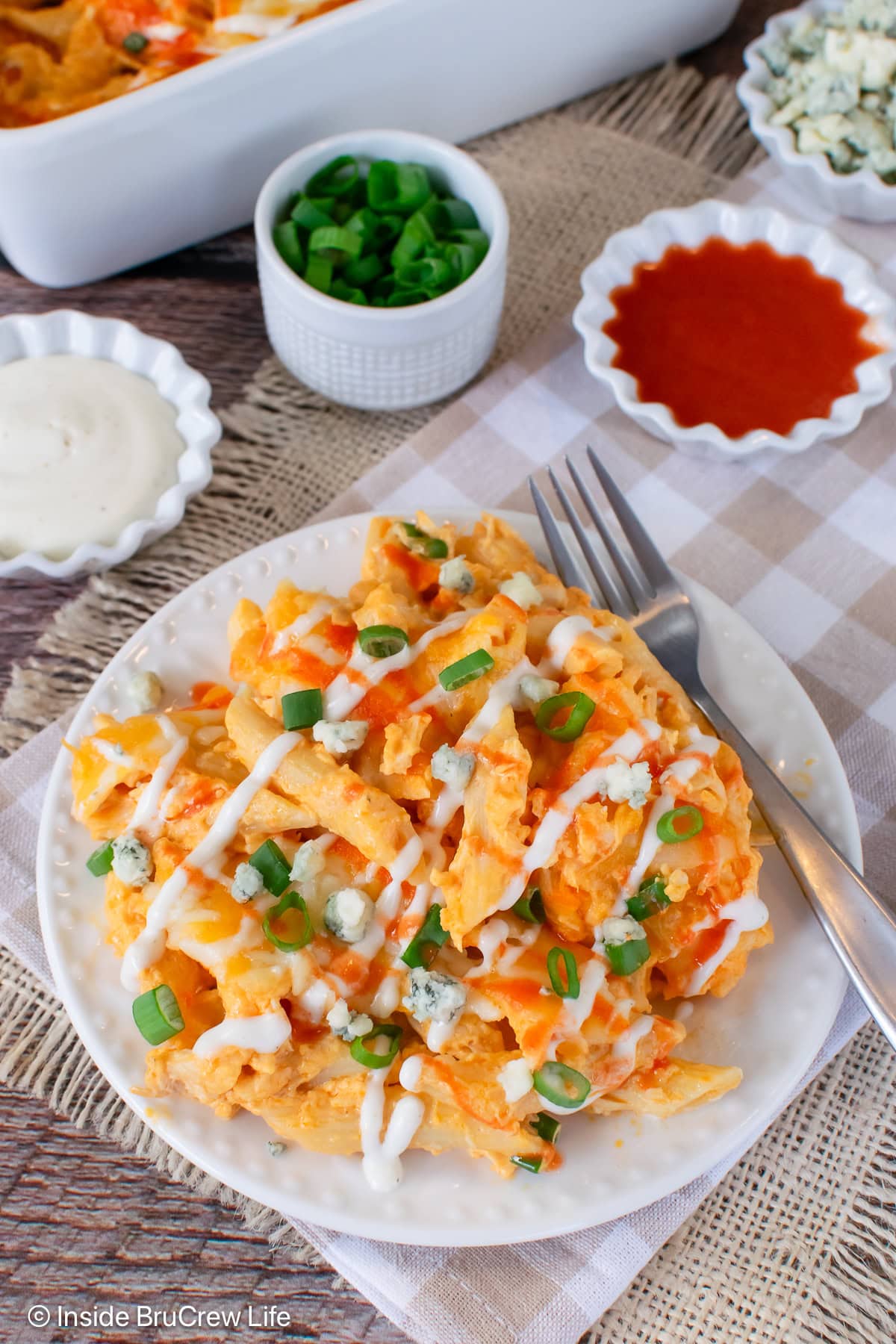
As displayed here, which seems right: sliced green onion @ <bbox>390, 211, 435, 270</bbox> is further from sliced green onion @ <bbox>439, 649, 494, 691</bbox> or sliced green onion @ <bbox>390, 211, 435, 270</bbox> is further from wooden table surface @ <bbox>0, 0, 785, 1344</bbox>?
wooden table surface @ <bbox>0, 0, 785, 1344</bbox>

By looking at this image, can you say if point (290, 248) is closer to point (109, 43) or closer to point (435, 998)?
point (109, 43)

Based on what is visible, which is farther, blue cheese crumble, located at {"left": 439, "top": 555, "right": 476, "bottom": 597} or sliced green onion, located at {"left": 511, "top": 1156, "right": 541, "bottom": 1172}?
blue cheese crumble, located at {"left": 439, "top": 555, "right": 476, "bottom": 597}

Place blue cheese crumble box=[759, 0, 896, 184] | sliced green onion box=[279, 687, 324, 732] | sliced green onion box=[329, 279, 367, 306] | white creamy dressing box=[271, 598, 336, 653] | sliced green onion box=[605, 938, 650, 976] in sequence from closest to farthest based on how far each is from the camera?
sliced green onion box=[605, 938, 650, 976] < sliced green onion box=[279, 687, 324, 732] < white creamy dressing box=[271, 598, 336, 653] < sliced green onion box=[329, 279, 367, 306] < blue cheese crumble box=[759, 0, 896, 184]

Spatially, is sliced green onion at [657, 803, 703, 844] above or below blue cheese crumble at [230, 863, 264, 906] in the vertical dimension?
above

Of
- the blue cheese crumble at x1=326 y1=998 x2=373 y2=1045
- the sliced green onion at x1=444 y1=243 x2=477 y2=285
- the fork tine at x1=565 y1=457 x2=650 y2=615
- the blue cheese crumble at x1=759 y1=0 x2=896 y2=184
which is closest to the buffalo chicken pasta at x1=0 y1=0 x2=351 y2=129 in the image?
the sliced green onion at x1=444 y1=243 x2=477 y2=285

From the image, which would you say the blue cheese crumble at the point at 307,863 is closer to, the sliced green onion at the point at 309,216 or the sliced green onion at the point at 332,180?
the sliced green onion at the point at 309,216

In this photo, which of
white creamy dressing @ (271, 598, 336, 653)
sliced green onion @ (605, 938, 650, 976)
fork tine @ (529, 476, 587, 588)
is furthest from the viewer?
fork tine @ (529, 476, 587, 588)

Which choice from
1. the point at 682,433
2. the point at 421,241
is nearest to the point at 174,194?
the point at 421,241

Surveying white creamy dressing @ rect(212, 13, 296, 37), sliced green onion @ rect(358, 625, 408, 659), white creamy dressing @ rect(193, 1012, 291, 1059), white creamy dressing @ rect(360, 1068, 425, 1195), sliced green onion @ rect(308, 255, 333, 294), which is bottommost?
white creamy dressing @ rect(360, 1068, 425, 1195)

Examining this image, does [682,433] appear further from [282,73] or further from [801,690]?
[282,73]
